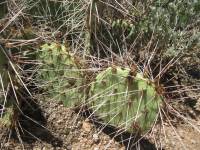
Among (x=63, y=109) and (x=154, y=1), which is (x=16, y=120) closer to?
(x=63, y=109)

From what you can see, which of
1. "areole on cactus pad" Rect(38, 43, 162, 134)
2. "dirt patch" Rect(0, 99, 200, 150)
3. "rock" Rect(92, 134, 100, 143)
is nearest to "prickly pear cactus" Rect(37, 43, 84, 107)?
"areole on cactus pad" Rect(38, 43, 162, 134)

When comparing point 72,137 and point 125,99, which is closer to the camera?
point 125,99

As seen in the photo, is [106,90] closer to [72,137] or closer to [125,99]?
[125,99]

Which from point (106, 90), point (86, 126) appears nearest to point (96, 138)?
point (86, 126)

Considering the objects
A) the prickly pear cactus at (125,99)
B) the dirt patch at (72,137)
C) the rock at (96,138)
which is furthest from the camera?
the rock at (96,138)

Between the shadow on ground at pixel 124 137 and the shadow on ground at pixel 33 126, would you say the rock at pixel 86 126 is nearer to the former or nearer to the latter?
the shadow on ground at pixel 124 137

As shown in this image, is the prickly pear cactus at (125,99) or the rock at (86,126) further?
the rock at (86,126)

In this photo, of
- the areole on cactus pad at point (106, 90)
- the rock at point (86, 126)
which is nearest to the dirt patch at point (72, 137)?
the rock at point (86, 126)
